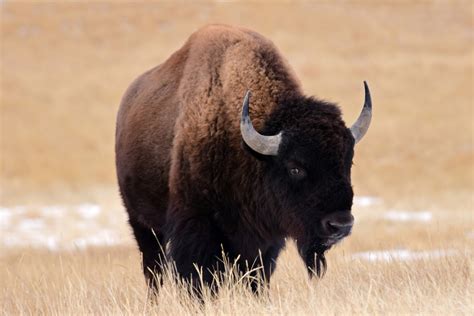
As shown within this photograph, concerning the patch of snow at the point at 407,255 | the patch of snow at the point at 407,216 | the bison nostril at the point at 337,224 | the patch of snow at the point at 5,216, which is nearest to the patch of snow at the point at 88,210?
the patch of snow at the point at 5,216

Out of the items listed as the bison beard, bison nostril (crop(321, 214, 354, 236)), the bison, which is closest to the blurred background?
the bison beard

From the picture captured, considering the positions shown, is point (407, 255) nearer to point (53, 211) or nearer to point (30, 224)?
point (30, 224)

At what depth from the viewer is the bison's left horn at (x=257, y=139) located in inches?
248

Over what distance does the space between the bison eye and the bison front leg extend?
79 cm

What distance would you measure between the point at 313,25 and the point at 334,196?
42.9 metres

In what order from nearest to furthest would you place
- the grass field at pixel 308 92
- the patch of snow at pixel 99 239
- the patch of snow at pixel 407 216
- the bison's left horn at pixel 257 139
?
the bison's left horn at pixel 257 139
the grass field at pixel 308 92
the patch of snow at pixel 99 239
the patch of snow at pixel 407 216

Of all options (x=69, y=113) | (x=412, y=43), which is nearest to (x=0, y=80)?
(x=69, y=113)

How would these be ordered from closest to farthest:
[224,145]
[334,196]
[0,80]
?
[334,196] < [224,145] < [0,80]

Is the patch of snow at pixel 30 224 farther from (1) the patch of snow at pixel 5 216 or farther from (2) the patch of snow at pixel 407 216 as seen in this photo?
(2) the patch of snow at pixel 407 216

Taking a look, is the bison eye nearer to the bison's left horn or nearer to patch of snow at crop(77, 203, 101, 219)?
the bison's left horn

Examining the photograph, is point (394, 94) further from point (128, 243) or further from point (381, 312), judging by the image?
point (381, 312)

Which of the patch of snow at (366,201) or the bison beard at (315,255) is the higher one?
the bison beard at (315,255)

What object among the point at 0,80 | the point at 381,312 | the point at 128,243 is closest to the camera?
the point at 381,312

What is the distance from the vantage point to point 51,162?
28484 mm
